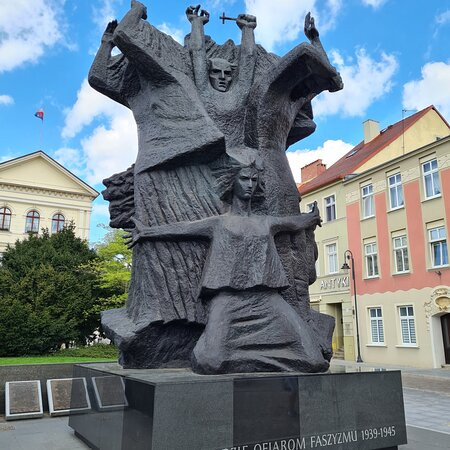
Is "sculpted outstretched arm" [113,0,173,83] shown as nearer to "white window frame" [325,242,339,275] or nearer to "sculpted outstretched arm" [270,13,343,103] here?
"sculpted outstretched arm" [270,13,343,103]

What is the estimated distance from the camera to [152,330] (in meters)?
4.43

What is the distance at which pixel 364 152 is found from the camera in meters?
28.2

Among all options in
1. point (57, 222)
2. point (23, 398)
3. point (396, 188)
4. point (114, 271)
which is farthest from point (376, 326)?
point (57, 222)

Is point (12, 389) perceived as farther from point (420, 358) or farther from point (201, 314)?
point (420, 358)

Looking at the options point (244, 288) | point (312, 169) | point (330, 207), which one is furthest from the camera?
point (312, 169)

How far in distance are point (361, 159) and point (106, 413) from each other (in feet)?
80.7

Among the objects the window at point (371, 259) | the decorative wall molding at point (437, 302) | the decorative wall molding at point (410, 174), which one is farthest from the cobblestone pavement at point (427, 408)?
the decorative wall molding at point (410, 174)

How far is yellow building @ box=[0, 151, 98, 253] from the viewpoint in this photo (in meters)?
36.2

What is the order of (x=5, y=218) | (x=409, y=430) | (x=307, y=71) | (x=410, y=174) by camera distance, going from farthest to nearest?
(x=5, y=218) → (x=410, y=174) → (x=409, y=430) → (x=307, y=71)

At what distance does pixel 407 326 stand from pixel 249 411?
19461mm

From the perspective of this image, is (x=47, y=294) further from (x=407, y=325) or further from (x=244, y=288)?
(x=244, y=288)

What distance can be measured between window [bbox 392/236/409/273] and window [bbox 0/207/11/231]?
27914mm

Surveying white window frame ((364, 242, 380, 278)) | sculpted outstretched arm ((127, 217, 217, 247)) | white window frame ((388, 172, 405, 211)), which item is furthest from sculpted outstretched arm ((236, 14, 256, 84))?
white window frame ((364, 242, 380, 278))

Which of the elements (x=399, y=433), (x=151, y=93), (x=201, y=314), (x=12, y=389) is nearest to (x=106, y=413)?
(x=201, y=314)
